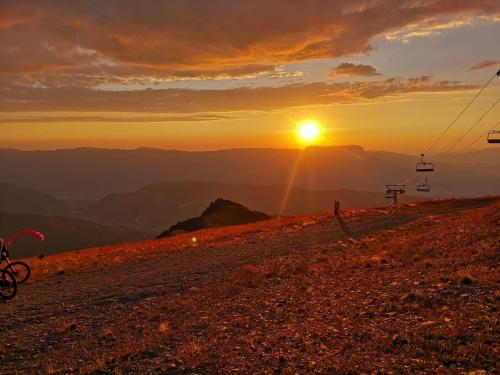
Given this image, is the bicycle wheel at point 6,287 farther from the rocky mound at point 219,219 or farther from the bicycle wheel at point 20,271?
the rocky mound at point 219,219

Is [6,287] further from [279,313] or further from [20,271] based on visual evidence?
[279,313]

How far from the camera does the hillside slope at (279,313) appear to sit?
32.7 ft

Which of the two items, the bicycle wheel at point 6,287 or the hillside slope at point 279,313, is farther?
the bicycle wheel at point 6,287

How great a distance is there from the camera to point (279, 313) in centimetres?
1405

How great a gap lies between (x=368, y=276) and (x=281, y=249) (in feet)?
35.3

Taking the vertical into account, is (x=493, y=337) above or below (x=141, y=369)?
above

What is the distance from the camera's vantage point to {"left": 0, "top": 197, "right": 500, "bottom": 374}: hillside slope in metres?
9.95

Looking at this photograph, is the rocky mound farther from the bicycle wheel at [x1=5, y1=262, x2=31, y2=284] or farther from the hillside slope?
the hillside slope

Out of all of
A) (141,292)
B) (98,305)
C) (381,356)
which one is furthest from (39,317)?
(381,356)

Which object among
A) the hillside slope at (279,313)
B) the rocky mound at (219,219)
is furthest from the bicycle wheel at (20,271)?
the rocky mound at (219,219)

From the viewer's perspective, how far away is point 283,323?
12.9 m

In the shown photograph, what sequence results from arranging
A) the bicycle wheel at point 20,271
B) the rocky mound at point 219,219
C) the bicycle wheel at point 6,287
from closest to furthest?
the bicycle wheel at point 6,287 < the bicycle wheel at point 20,271 < the rocky mound at point 219,219

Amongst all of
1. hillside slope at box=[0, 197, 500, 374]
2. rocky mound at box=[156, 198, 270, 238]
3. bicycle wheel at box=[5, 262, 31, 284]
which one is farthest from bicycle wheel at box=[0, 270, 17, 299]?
rocky mound at box=[156, 198, 270, 238]

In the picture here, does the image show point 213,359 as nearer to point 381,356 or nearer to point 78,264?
point 381,356
